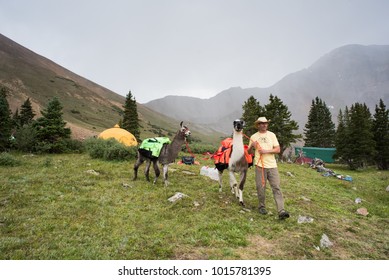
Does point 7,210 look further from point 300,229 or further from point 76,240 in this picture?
point 300,229

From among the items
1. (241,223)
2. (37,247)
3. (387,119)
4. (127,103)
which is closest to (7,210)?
(37,247)

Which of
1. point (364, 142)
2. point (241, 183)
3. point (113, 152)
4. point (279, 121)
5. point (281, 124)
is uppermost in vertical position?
point (279, 121)

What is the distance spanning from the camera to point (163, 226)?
5582 millimetres

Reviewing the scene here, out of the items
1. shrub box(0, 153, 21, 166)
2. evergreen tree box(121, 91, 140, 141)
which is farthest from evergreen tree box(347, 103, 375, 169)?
shrub box(0, 153, 21, 166)

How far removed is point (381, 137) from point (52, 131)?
4710 centimetres

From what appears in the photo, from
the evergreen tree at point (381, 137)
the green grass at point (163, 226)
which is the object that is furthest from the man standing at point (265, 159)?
the evergreen tree at point (381, 137)

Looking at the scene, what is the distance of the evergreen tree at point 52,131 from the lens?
2264 centimetres

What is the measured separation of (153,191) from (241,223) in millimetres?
4151

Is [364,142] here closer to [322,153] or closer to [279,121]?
[322,153]

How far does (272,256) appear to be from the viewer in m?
4.45

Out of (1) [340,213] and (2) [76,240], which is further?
(1) [340,213]

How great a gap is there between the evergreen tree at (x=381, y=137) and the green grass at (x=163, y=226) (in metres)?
31.5

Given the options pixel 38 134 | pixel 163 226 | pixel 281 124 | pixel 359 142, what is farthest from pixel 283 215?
pixel 359 142

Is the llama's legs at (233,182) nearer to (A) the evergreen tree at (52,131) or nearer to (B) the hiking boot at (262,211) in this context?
(B) the hiking boot at (262,211)
